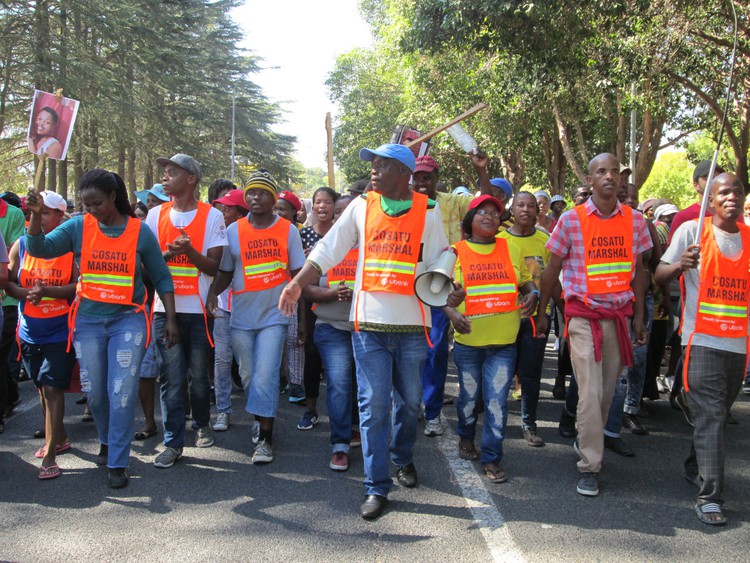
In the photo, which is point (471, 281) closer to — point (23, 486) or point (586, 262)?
point (586, 262)

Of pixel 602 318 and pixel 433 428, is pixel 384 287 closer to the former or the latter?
pixel 602 318

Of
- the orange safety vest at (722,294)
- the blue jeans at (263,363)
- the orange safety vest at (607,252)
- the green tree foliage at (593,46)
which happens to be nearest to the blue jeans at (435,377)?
the blue jeans at (263,363)

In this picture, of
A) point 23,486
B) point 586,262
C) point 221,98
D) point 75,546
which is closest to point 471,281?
point 586,262

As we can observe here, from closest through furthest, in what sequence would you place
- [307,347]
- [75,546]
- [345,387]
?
1. [75,546]
2. [345,387]
3. [307,347]

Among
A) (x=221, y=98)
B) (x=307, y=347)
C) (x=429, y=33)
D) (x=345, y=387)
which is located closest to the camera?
(x=345, y=387)

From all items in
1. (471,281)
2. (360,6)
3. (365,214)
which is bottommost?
(471,281)

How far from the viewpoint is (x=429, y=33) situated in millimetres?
11289

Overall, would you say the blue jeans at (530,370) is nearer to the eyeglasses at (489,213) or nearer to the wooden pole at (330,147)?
the eyeglasses at (489,213)

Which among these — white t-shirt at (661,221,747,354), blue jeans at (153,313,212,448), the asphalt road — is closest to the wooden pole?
blue jeans at (153,313,212,448)

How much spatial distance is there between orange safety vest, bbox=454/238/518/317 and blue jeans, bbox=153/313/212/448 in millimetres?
1964

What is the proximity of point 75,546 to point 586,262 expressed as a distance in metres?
3.43

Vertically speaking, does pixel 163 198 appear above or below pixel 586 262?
above

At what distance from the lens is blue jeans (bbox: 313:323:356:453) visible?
4828mm

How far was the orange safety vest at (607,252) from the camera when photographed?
4.45 meters
